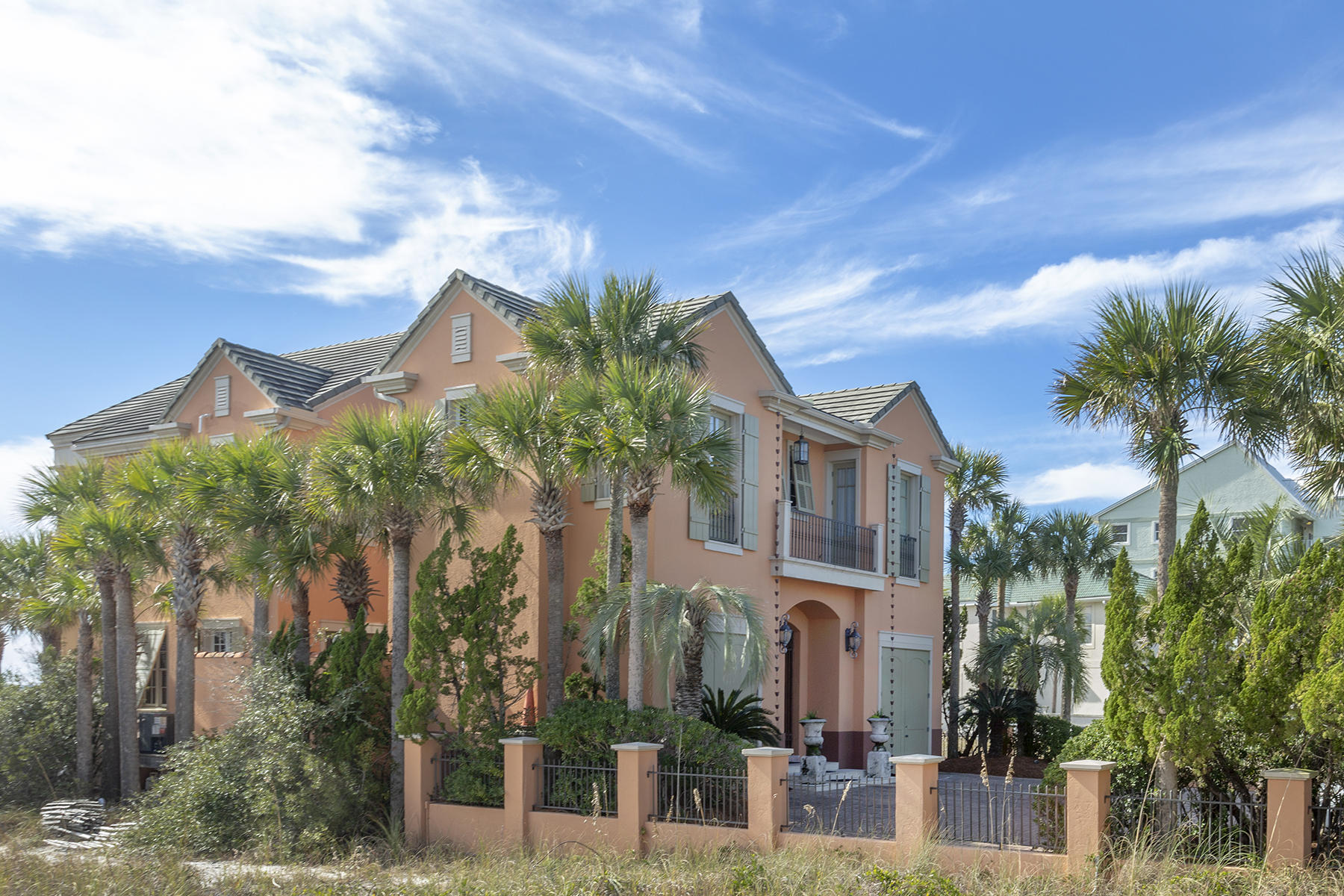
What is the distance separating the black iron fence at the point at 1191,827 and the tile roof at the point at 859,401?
12.1 metres

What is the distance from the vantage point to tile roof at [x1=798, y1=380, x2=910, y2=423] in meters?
23.9

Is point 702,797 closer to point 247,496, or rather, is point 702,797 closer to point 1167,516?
point 1167,516

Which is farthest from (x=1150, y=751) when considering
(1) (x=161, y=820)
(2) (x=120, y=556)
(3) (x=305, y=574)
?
(2) (x=120, y=556)

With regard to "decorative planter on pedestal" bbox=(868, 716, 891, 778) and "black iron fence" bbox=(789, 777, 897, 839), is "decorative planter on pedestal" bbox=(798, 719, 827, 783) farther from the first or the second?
"decorative planter on pedestal" bbox=(868, 716, 891, 778)

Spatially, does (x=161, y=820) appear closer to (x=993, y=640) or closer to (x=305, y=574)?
(x=305, y=574)

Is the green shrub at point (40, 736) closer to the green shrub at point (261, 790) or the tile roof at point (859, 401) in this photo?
the green shrub at point (261, 790)

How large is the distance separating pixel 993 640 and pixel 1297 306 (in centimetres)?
1528

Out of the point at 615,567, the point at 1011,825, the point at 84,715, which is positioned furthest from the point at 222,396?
the point at 1011,825

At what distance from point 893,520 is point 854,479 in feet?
4.32

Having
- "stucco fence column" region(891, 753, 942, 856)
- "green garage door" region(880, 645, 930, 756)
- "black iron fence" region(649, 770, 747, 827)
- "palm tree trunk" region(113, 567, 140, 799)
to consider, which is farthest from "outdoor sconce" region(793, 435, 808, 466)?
"palm tree trunk" region(113, 567, 140, 799)

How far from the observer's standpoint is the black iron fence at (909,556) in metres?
24.8

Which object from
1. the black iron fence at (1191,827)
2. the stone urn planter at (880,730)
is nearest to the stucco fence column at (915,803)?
the black iron fence at (1191,827)

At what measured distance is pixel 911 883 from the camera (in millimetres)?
10625

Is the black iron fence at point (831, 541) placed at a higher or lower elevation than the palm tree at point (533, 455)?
lower
